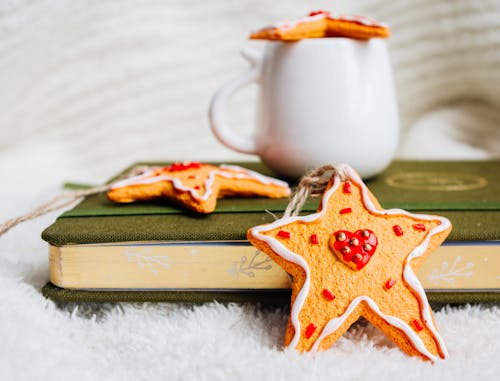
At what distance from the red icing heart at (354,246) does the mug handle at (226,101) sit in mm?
290

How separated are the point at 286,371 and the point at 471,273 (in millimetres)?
211

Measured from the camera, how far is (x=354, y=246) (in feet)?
1.53

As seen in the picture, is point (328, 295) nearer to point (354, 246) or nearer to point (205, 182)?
point (354, 246)

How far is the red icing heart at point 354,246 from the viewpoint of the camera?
466 mm

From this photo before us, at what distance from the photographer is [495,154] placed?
44.7 inches

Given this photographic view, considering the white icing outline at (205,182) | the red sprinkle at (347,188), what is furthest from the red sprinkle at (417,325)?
the white icing outline at (205,182)

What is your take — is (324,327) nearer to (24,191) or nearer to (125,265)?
(125,265)

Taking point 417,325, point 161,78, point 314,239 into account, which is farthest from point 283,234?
point 161,78

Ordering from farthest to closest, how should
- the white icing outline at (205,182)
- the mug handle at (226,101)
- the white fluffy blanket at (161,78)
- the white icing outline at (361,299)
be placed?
the white fluffy blanket at (161,78) < the mug handle at (226,101) < the white icing outline at (205,182) < the white icing outline at (361,299)

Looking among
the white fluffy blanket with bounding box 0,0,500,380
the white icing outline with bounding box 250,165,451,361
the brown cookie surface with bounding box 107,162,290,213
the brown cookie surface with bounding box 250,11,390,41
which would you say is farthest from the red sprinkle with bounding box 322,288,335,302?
the white fluffy blanket with bounding box 0,0,500,380

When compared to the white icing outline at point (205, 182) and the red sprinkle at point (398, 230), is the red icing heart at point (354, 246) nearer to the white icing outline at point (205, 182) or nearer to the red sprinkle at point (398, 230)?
the red sprinkle at point (398, 230)

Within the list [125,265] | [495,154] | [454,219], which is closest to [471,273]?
[454,219]

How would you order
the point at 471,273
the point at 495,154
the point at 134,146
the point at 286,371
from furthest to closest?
the point at 134,146 → the point at 495,154 → the point at 471,273 → the point at 286,371

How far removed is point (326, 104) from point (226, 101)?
139 millimetres
